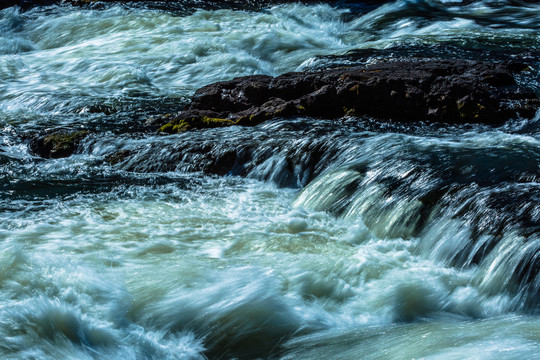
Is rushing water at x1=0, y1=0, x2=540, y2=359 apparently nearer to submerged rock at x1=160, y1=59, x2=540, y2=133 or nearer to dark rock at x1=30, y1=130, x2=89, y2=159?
dark rock at x1=30, y1=130, x2=89, y2=159

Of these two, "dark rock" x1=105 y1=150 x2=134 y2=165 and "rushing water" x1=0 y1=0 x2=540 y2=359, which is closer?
"rushing water" x1=0 y1=0 x2=540 y2=359

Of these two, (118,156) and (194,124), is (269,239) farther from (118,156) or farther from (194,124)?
(194,124)

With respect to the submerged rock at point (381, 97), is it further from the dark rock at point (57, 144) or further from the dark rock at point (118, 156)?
the dark rock at point (57, 144)

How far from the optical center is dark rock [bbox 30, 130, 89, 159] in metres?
7.57

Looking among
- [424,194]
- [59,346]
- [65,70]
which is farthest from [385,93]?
[65,70]

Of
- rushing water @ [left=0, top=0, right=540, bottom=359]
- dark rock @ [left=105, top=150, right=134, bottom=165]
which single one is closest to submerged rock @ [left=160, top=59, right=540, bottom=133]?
rushing water @ [left=0, top=0, right=540, bottom=359]

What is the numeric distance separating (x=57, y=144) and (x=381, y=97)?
3.80m

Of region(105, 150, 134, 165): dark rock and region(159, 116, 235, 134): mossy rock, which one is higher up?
region(159, 116, 235, 134): mossy rock

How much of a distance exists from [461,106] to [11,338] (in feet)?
17.8

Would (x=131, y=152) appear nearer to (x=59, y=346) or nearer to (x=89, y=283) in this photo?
(x=89, y=283)

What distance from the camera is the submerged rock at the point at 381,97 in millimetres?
7395

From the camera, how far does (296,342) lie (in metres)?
3.82

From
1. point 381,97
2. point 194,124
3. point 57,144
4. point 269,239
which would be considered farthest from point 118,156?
point 381,97

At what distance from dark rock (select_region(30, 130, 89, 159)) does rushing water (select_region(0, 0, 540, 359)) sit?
0.52 feet
